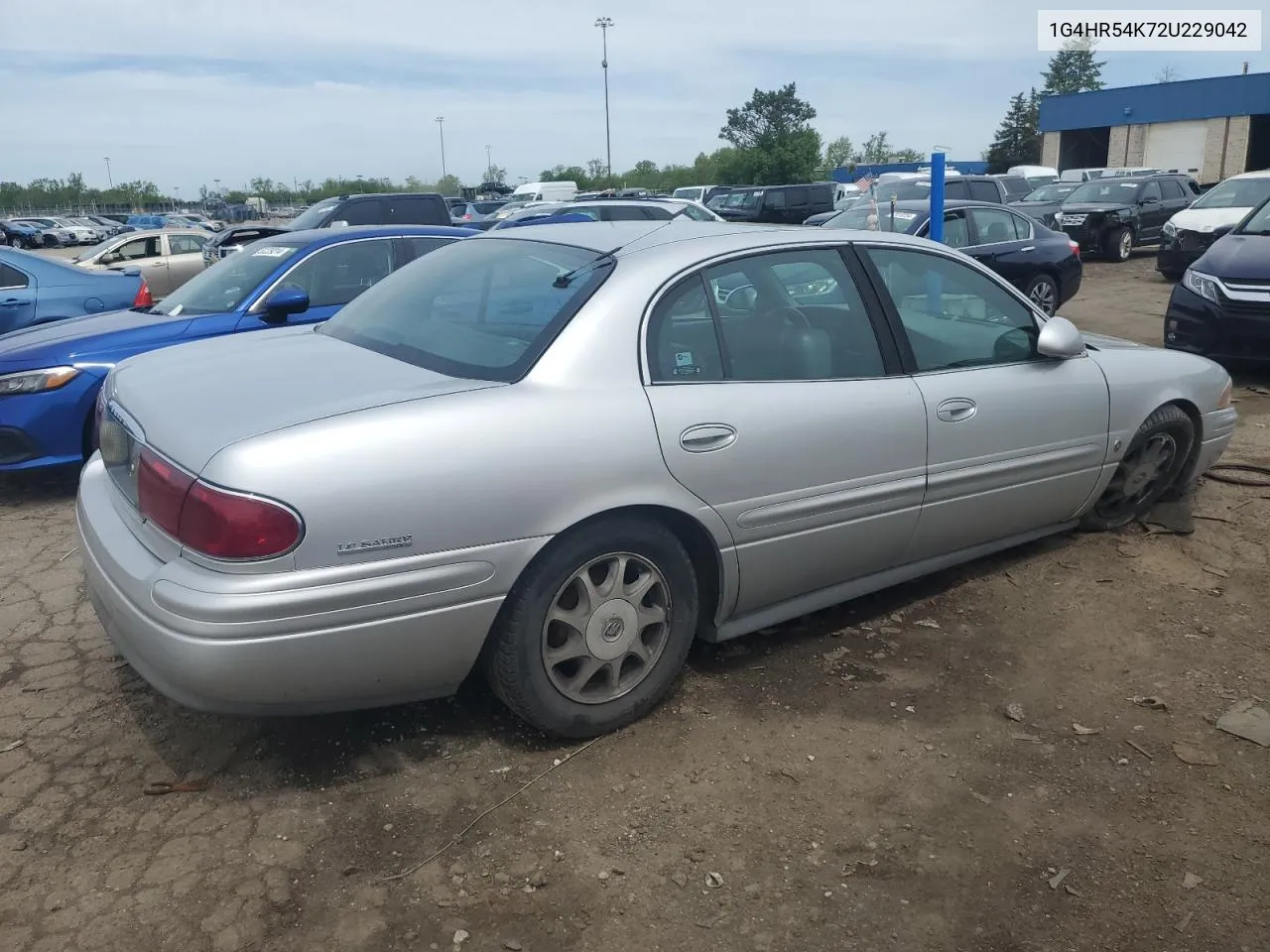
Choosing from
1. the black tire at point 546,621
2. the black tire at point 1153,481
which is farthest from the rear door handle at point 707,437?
the black tire at point 1153,481

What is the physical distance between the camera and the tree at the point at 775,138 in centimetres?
5550

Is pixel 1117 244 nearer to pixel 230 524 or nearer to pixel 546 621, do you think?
pixel 546 621

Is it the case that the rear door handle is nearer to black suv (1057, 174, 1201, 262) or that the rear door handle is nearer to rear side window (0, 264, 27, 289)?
rear side window (0, 264, 27, 289)

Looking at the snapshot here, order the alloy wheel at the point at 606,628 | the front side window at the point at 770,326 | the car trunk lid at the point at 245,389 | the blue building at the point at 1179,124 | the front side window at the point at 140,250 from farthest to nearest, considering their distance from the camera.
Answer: the blue building at the point at 1179,124 < the front side window at the point at 140,250 < the front side window at the point at 770,326 < the alloy wheel at the point at 606,628 < the car trunk lid at the point at 245,389

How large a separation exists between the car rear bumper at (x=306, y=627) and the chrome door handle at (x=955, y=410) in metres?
1.71

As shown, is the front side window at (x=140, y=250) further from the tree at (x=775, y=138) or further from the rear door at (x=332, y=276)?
the tree at (x=775, y=138)

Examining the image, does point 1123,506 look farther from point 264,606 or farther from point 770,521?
point 264,606

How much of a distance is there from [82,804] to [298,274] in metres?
4.29

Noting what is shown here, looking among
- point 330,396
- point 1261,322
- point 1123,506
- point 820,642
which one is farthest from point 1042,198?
point 330,396

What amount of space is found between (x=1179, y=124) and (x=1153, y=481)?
1880 inches

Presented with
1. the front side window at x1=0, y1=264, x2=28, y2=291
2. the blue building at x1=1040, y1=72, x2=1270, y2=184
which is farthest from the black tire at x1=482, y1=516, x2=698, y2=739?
the blue building at x1=1040, y1=72, x2=1270, y2=184

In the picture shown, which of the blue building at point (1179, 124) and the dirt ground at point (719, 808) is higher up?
the blue building at point (1179, 124)

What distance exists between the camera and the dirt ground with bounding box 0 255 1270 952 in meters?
2.43

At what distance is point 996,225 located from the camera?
37.0ft
